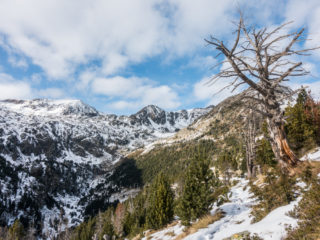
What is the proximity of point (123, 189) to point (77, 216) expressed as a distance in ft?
147

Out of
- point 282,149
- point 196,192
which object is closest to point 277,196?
point 282,149

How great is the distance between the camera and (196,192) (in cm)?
1430

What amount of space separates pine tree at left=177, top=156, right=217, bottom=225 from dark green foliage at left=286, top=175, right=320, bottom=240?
333 inches

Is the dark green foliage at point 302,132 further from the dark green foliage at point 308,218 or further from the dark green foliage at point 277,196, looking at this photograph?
the dark green foliage at point 308,218

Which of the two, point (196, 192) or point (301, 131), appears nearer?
point (196, 192)

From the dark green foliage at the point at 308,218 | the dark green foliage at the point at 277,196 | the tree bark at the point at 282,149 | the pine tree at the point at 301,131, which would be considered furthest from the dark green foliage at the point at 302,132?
the dark green foliage at the point at 308,218

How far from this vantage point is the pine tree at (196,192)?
1330 cm

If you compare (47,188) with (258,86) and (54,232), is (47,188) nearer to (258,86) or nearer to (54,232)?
(54,232)

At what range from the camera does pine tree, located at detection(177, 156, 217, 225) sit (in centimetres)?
1330

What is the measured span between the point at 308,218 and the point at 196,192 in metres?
10.1

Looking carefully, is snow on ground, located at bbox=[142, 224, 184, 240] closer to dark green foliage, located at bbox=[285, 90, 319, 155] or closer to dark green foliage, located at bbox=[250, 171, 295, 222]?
dark green foliage, located at bbox=[250, 171, 295, 222]

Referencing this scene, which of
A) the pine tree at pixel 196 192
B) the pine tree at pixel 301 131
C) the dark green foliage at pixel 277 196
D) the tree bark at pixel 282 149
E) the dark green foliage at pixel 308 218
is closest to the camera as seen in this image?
the dark green foliage at pixel 308 218

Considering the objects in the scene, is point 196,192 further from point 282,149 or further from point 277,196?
point 282,149

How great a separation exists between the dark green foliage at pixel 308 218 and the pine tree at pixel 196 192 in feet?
27.7
